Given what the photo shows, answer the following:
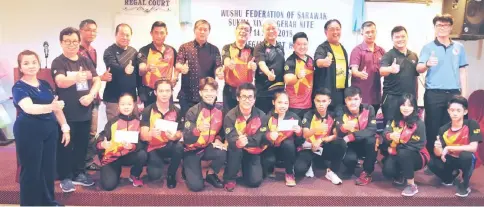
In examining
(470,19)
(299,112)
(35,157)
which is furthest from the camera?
(470,19)

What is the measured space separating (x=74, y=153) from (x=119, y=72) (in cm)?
82

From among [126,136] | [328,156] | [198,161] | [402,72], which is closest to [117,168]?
[126,136]

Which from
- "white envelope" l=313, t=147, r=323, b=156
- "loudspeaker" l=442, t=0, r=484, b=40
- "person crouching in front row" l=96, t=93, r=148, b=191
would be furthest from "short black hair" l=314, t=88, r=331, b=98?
"loudspeaker" l=442, t=0, r=484, b=40

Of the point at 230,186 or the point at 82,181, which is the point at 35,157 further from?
the point at 230,186

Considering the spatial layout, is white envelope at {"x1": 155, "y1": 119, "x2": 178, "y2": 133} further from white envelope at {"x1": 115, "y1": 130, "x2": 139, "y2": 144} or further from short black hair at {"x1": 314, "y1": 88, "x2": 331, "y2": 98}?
short black hair at {"x1": 314, "y1": 88, "x2": 331, "y2": 98}

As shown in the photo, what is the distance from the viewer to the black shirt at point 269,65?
13.1 ft

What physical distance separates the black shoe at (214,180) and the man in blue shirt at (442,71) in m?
2.05

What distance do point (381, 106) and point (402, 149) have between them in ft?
2.01

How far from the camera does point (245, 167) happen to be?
12.0 feet

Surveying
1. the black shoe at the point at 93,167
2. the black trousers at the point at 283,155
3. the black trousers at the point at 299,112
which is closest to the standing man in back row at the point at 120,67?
the black shoe at the point at 93,167

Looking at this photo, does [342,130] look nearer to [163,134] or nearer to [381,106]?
[381,106]

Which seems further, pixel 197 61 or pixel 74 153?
pixel 197 61

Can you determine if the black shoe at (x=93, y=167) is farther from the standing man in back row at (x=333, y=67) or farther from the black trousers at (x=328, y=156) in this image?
the standing man in back row at (x=333, y=67)

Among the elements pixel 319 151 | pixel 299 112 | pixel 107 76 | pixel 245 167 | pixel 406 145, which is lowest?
pixel 245 167
